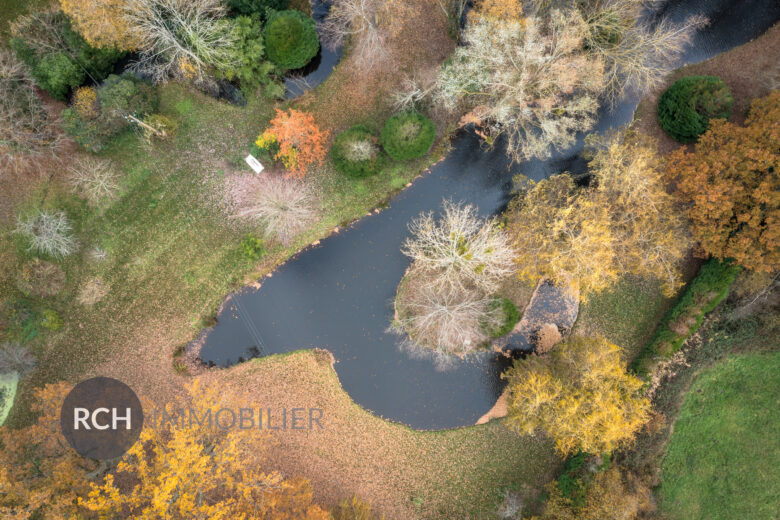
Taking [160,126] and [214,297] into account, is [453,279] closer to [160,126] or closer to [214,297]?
[214,297]

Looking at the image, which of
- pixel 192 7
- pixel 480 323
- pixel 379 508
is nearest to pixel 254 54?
pixel 192 7

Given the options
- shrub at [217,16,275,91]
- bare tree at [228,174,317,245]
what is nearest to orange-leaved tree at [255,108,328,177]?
bare tree at [228,174,317,245]

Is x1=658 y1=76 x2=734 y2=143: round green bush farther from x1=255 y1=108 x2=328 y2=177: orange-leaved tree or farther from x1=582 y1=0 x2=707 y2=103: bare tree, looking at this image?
x1=255 y1=108 x2=328 y2=177: orange-leaved tree

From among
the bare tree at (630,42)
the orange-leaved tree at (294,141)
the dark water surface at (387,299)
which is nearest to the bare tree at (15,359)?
the dark water surface at (387,299)

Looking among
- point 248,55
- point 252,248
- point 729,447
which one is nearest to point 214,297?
point 252,248

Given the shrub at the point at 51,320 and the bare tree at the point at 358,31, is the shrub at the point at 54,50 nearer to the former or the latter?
the bare tree at the point at 358,31
